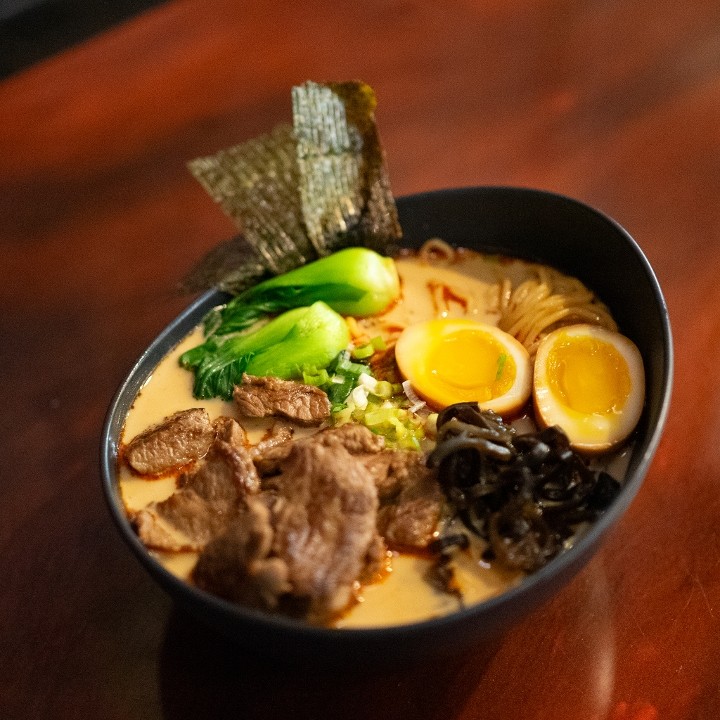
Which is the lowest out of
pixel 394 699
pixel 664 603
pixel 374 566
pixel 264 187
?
pixel 664 603

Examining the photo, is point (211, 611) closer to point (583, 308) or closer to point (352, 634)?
point (352, 634)

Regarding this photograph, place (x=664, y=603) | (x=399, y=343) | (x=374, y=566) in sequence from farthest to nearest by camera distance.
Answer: (x=399, y=343), (x=664, y=603), (x=374, y=566)

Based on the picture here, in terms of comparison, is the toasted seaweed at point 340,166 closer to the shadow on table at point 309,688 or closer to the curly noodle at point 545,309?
the curly noodle at point 545,309

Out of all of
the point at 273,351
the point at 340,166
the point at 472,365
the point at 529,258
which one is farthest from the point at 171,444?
the point at 529,258

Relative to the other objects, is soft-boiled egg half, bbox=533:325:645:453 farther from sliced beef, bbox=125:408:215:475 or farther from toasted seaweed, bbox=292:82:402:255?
sliced beef, bbox=125:408:215:475

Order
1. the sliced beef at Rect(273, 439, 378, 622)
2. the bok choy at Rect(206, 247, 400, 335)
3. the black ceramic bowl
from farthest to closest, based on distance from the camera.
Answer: the bok choy at Rect(206, 247, 400, 335) < the sliced beef at Rect(273, 439, 378, 622) < the black ceramic bowl

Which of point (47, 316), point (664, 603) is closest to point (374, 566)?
point (664, 603)

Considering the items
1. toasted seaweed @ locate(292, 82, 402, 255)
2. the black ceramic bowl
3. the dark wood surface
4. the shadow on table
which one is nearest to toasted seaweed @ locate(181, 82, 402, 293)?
toasted seaweed @ locate(292, 82, 402, 255)
